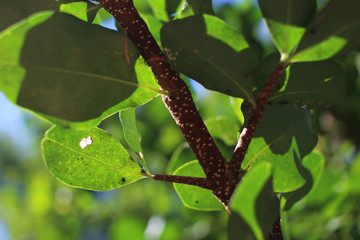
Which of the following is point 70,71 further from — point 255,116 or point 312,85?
point 312,85

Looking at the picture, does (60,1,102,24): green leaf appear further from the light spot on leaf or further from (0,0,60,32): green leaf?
the light spot on leaf

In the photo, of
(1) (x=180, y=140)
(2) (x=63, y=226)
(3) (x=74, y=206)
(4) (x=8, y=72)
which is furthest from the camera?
(3) (x=74, y=206)

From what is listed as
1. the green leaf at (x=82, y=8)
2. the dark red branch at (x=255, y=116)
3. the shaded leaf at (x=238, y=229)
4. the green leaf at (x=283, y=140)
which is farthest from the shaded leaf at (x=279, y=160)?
the green leaf at (x=82, y=8)

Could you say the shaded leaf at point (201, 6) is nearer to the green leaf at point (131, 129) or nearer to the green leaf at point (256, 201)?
the green leaf at point (131, 129)

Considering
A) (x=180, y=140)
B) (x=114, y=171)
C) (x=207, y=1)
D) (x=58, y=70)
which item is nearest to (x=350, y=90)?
(x=180, y=140)

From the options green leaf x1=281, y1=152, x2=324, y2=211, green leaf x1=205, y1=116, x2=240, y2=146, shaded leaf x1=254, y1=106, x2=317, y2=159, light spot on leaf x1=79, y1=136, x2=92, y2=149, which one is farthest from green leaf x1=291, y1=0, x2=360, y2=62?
green leaf x1=205, y1=116, x2=240, y2=146

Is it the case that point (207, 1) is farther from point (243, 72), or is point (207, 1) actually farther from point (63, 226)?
point (63, 226)
